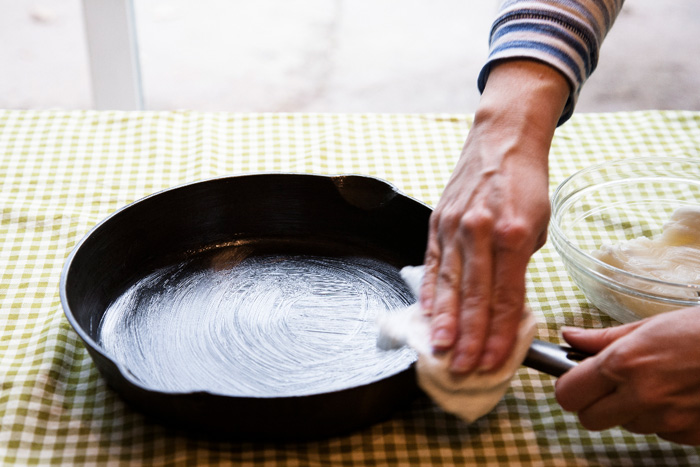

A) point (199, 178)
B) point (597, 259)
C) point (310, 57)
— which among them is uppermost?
point (597, 259)

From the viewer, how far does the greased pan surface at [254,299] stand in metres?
0.65

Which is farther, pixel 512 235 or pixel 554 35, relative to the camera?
pixel 554 35

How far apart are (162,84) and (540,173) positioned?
237cm

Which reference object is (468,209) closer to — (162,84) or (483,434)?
(483,434)

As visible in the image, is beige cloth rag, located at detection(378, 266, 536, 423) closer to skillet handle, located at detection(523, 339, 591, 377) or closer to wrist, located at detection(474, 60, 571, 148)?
skillet handle, located at detection(523, 339, 591, 377)

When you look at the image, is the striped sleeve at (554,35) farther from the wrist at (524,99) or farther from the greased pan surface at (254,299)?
the greased pan surface at (254,299)

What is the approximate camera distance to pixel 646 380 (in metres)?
0.59

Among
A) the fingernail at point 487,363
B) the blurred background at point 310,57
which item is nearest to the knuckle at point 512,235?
the fingernail at point 487,363

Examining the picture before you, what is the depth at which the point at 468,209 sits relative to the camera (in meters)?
0.72

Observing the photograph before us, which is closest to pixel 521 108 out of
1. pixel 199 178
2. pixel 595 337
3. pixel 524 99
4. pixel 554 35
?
pixel 524 99

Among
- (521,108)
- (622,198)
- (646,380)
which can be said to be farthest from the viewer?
(622,198)

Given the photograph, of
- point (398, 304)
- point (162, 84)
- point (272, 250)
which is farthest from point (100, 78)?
point (398, 304)

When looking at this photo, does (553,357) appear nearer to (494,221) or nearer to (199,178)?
(494,221)

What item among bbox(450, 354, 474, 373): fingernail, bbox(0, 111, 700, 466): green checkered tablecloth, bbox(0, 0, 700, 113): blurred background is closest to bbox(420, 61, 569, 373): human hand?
bbox(450, 354, 474, 373): fingernail
